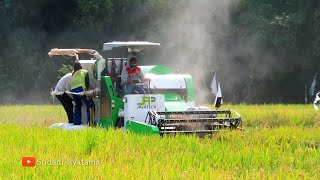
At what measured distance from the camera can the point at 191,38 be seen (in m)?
35.4

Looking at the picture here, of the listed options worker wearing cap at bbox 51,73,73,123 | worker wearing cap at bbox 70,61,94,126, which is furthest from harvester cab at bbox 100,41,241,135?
worker wearing cap at bbox 51,73,73,123

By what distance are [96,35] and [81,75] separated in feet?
76.1

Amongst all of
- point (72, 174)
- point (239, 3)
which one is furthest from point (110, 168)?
point (239, 3)

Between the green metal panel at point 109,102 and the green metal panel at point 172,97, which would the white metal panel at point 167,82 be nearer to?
the green metal panel at point 172,97

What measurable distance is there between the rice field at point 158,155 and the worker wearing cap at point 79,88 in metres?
2.40

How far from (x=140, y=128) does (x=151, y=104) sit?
1333mm

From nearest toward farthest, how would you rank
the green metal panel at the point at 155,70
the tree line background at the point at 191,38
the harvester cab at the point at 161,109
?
the harvester cab at the point at 161,109 < the green metal panel at the point at 155,70 < the tree line background at the point at 191,38

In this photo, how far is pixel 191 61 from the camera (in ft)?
113

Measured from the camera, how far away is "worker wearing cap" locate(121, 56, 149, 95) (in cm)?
1446

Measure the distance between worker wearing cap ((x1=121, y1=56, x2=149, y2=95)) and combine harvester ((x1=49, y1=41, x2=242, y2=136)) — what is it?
230 mm

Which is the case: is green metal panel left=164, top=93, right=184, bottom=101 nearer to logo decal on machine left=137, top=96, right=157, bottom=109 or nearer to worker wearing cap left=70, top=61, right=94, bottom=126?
logo decal on machine left=137, top=96, right=157, bottom=109

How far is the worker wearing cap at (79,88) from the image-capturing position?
1518cm

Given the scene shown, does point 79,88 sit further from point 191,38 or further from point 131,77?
point 191,38

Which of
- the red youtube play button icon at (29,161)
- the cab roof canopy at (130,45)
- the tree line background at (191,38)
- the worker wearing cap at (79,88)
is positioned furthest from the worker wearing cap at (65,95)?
the tree line background at (191,38)
